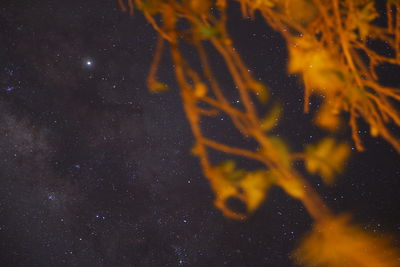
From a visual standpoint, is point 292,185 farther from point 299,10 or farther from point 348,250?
point 348,250

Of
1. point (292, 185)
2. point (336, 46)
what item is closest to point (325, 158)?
point (292, 185)

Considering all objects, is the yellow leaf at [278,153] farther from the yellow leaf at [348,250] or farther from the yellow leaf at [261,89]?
the yellow leaf at [348,250]

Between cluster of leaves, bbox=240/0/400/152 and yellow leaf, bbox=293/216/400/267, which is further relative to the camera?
yellow leaf, bbox=293/216/400/267

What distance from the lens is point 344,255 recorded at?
8.82m

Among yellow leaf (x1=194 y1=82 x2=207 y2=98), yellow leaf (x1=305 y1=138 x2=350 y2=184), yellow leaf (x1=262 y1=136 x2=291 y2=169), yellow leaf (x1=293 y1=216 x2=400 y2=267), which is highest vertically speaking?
yellow leaf (x1=194 y1=82 x2=207 y2=98)

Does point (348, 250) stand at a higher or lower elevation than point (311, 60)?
lower

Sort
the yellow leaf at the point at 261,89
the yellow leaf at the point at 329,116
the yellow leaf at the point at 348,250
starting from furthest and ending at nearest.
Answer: the yellow leaf at the point at 348,250, the yellow leaf at the point at 329,116, the yellow leaf at the point at 261,89

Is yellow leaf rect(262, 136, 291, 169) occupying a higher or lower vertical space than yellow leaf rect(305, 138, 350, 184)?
higher

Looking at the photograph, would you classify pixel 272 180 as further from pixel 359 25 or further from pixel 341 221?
pixel 341 221

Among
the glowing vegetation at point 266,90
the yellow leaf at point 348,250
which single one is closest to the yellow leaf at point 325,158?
the glowing vegetation at point 266,90

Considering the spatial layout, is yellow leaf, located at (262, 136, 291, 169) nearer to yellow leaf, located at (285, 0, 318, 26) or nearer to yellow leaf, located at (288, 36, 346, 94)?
yellow leaf, located at (288, 36, 346, 94)

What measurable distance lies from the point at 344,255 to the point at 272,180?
866cm

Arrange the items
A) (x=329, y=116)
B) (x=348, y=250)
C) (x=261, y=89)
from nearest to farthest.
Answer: (x=261, y=89)
(x=329, y=116)
(x=348, y=250)

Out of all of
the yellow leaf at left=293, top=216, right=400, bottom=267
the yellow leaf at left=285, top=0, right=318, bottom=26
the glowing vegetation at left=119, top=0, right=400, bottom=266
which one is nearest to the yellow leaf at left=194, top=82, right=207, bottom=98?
the glowing vegetation at left=119, top=0, right=400, bottom=266
